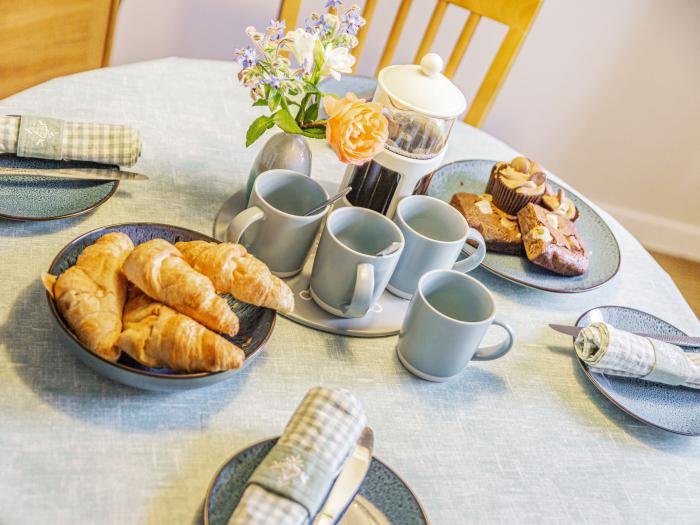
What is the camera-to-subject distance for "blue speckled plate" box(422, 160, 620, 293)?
1.13 metres

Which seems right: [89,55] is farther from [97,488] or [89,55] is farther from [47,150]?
[97,488]

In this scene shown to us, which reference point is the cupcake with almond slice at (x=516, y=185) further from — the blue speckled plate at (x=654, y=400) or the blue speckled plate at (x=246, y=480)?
the blue speckled plate at (x=246, y=480)

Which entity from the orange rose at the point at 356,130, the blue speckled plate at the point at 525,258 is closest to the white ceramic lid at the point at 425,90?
the orange rose at the point at 356,130

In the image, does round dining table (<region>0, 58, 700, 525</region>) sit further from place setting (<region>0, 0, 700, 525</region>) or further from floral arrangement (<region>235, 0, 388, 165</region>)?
floral arrangement (<region>235, 0, 388, 165</region>)

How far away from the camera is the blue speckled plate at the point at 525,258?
1.13m

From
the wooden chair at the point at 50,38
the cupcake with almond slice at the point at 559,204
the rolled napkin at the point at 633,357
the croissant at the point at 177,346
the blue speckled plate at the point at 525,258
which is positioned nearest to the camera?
the croissant at the point at 177,346

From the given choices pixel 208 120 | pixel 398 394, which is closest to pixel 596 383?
pixel 398 394

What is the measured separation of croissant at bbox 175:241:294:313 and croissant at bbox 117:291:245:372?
3.2 inches

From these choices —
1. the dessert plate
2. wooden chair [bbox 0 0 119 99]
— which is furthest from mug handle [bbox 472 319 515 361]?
wooden chair [bbox 0 0 119 99]

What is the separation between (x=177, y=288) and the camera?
765 mm

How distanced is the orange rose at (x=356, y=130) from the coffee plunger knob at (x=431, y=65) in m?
0.16

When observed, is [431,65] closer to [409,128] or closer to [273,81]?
[409,128]

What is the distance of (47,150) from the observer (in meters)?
1.00

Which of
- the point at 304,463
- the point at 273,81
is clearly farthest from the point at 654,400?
the point at 273,81
